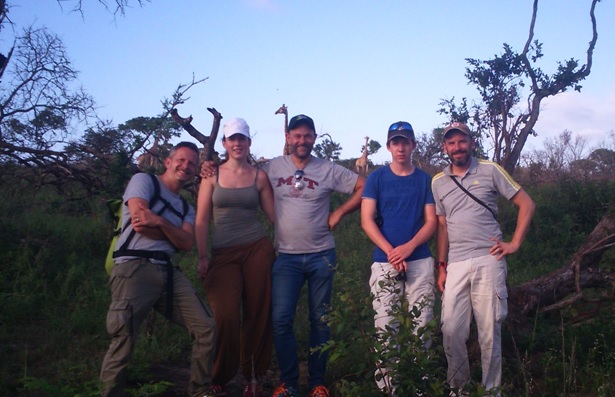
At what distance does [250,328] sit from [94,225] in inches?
189

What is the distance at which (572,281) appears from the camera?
5.81 metres

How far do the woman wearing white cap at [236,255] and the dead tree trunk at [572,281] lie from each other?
2.50m

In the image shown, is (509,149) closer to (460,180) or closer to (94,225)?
(94,225)

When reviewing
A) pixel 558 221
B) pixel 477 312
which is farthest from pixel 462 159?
pixel 558 221

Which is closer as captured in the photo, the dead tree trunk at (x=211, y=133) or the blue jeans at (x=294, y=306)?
the blue jeans at (x=294, y=306)

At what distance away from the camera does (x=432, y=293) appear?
430cm

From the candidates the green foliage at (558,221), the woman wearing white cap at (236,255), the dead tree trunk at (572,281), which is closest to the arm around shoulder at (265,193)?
the woman wearing white cap at (236,255)

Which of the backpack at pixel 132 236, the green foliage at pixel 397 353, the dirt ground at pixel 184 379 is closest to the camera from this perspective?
the green foliage at pixel 397 353

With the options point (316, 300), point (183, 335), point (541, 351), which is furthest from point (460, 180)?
point (183, 335)

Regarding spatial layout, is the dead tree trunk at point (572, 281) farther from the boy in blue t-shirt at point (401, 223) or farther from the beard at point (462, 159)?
the beard at point (462, 159)

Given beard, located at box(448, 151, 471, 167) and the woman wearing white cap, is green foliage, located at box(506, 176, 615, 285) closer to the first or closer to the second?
beard, located at box(448, 151, 471, 167)

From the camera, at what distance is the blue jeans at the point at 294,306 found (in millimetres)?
4430

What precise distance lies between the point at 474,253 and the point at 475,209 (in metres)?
0.30

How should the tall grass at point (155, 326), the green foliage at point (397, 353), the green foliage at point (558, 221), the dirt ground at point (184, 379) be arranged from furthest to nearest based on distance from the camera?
1. the green foliage at point (558, 221)
2. the dirt ground at point (184, 379)
3. the tall grass at point (155, 326)
4. the green foliage at point (397, 353)
